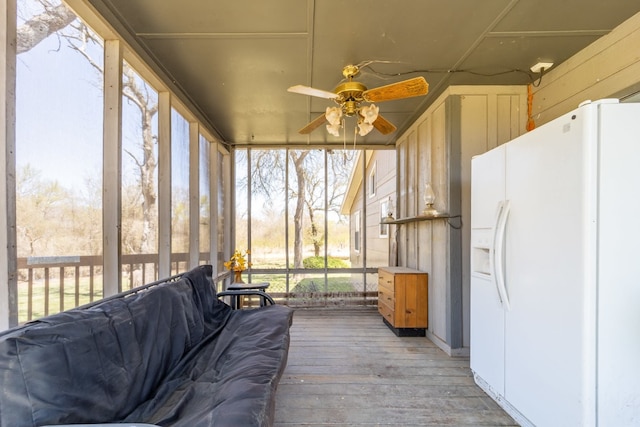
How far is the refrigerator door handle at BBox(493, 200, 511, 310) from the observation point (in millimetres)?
2047

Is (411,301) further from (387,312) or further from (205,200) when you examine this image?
(205,200)

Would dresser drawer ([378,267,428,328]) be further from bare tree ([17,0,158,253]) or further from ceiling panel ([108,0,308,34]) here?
ceiling panel ([108,0,308,34])

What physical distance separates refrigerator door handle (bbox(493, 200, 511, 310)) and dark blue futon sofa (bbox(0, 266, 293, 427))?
57.7 inches

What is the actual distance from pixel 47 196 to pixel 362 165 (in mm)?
4369

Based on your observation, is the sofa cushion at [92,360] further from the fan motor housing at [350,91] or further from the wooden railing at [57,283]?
the fan motor housing at [350,91]

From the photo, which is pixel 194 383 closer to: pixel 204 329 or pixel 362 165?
pixel 204 329

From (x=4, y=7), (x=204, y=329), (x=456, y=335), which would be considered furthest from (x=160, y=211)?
(x=456, y=335)

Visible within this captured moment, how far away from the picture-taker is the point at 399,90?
2246 millimetres

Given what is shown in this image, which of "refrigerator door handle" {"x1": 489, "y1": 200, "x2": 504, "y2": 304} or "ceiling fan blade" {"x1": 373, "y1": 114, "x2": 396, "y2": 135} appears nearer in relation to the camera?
"refrigerator door handle" {"x1": 489, "y1": 200, "x2": 504, "y2": 304}

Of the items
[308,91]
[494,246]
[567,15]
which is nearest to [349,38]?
[308,91]

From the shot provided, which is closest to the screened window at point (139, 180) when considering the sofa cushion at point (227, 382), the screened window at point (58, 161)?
the screened window at point (58, 161)

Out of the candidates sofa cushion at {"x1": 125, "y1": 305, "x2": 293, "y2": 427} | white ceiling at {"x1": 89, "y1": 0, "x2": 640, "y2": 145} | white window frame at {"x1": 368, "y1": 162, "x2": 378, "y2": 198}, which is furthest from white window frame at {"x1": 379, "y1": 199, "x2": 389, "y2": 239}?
sofa cushion at {"x1": 125, "y1": 305, "x2": 293, "y2": 427}

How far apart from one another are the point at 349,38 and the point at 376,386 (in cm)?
268

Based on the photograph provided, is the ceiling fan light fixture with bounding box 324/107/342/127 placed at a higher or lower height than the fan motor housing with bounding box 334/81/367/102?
lower
